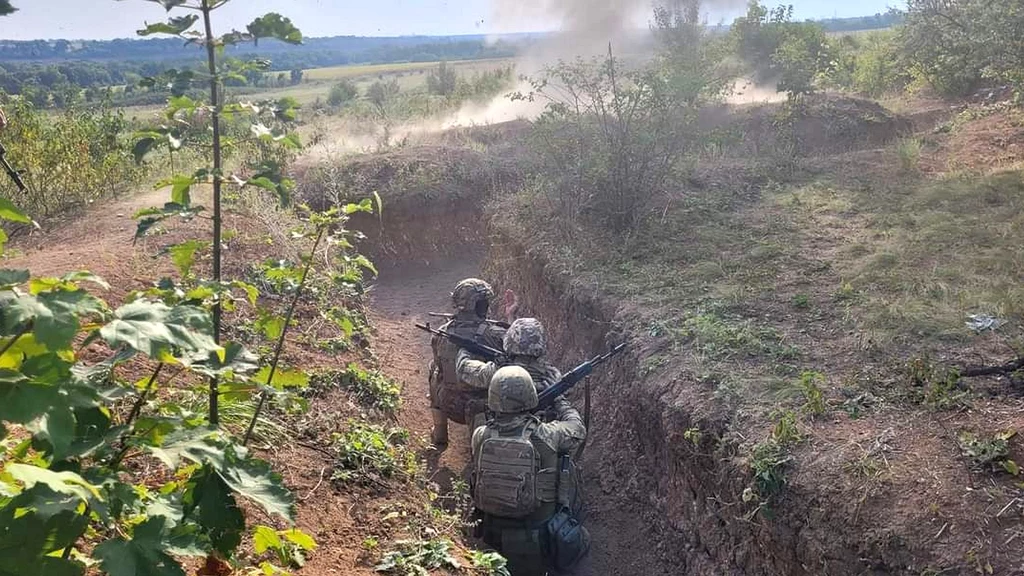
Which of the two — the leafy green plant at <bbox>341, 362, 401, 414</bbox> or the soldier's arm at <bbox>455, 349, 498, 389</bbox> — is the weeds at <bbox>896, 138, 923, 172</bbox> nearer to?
the soldier's arm at <bbox>455, 349, 498, 389</bbox>

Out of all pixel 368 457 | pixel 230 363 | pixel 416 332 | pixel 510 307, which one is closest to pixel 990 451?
pixel 368 457

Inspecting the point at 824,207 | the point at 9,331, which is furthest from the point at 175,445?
the point at 824,207

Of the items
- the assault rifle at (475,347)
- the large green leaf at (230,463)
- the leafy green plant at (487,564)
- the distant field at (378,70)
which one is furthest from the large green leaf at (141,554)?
the distant field at (378,70)

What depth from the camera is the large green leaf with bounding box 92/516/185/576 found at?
1773 millimetres

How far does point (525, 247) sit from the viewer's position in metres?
10.4

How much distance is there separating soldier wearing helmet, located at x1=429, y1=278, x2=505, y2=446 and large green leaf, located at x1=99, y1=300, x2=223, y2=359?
5527mm

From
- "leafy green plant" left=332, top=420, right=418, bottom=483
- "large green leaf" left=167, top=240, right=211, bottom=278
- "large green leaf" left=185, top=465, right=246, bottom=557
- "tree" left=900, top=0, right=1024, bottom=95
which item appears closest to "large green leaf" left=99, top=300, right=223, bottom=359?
"large green leaf" left=185, top=465, right=246, bottom=557

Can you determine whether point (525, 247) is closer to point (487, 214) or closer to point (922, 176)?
point (487, 214)

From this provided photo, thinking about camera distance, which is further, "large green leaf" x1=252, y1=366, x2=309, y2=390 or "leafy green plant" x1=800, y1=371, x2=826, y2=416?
"leafy green plant" x1=800, y1=371, x2=826, y2=416

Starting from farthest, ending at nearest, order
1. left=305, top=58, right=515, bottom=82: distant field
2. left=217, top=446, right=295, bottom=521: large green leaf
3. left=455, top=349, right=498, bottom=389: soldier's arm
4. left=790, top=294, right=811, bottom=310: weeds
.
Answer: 1. left=305, top=58, right=515, bottom=82: distant field
2. left=790, top=294, right=811, bottom=310: weeds
3. left=455, top=349, right=498, bottom=389: soldier's arm
4. left=217, top=446, right=295, bottom=521: large green leaf

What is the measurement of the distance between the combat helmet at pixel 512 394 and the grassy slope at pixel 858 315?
1.24 m

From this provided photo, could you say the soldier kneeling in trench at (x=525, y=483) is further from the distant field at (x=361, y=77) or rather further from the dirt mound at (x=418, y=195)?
the distant field at (x=361, y=77)

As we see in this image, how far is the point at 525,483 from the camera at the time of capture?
5543 millimetres

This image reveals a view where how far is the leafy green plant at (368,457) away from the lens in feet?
16.5
